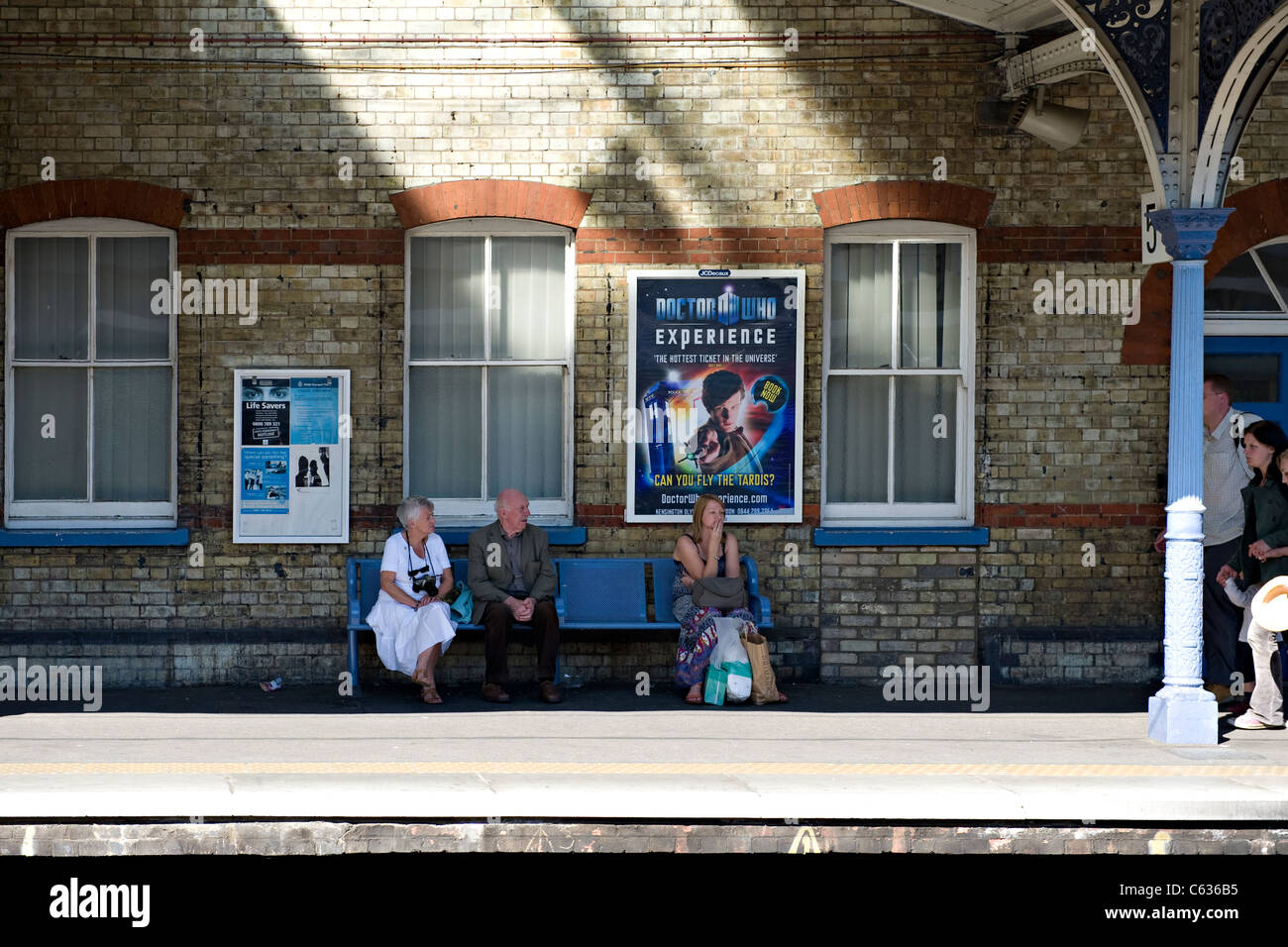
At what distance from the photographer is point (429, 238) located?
1082 cm

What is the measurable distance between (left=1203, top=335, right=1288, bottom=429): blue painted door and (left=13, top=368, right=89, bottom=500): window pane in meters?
8.09

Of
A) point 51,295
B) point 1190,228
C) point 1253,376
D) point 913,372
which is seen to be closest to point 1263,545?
point 1190,228

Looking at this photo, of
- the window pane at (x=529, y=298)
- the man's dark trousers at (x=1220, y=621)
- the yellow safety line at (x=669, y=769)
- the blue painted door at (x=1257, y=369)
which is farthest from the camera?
the blue painted door at (x=1257, y=369)

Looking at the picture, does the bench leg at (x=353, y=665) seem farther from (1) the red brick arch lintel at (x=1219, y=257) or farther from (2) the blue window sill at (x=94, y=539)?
(1) the red brick arch lintel at (x=1219, y=257)

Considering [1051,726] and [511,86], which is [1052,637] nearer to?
[1051,726]

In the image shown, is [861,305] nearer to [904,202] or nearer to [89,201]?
[904,202]

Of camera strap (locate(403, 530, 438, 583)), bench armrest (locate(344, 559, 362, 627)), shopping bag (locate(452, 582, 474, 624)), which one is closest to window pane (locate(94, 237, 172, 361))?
bench armrest (locate(344, 559, 362, 627))

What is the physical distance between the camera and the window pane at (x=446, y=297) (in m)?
10.8

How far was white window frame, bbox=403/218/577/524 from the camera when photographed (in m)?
10.7

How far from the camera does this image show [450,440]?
10.9 meters

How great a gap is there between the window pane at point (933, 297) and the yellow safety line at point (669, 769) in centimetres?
382

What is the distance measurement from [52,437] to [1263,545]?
26.7ft
